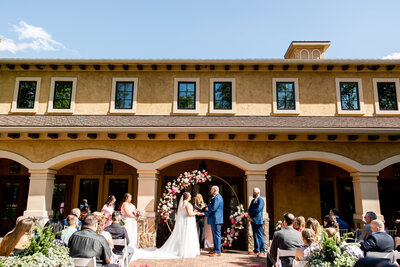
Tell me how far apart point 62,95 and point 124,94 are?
7.86ft

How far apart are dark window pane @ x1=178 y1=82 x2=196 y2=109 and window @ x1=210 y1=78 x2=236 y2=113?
0.70 m

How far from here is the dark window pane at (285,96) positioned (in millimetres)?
11234

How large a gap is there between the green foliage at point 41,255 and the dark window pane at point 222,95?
7.93 m

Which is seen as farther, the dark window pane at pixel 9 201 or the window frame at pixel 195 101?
the dark window pane at pixel 9 201

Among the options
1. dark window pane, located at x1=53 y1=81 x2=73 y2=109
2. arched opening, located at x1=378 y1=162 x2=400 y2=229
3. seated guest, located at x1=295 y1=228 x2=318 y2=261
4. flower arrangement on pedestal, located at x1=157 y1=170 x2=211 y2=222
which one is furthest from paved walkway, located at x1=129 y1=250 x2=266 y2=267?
arched opening, located at x1=378 y1=162 x2=400 y2=229

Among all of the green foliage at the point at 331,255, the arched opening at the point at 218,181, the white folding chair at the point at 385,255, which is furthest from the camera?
the arched opening at the point at 218,181

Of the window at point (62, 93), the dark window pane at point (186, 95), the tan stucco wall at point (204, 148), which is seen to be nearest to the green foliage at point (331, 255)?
the tan stucco wall at point (204, 148)

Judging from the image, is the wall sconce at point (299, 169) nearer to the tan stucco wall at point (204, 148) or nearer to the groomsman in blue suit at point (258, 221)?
the tan stucco wall at point (204, 148)

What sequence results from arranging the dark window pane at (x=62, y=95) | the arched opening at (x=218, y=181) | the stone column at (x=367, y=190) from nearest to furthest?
the stone column at (x=367, y=190), the dark window pane at (x=62, y=95), the arched opening at (x=218, y=181)

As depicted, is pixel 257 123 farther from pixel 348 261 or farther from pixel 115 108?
pixel 348 261

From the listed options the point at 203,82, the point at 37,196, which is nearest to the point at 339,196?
the point at 203,82

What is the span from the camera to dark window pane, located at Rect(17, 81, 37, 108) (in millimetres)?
11320

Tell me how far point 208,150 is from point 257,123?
2044 millimetres

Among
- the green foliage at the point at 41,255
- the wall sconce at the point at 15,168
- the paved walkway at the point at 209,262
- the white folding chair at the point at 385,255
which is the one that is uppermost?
the wall sconce at the point at 15,168
